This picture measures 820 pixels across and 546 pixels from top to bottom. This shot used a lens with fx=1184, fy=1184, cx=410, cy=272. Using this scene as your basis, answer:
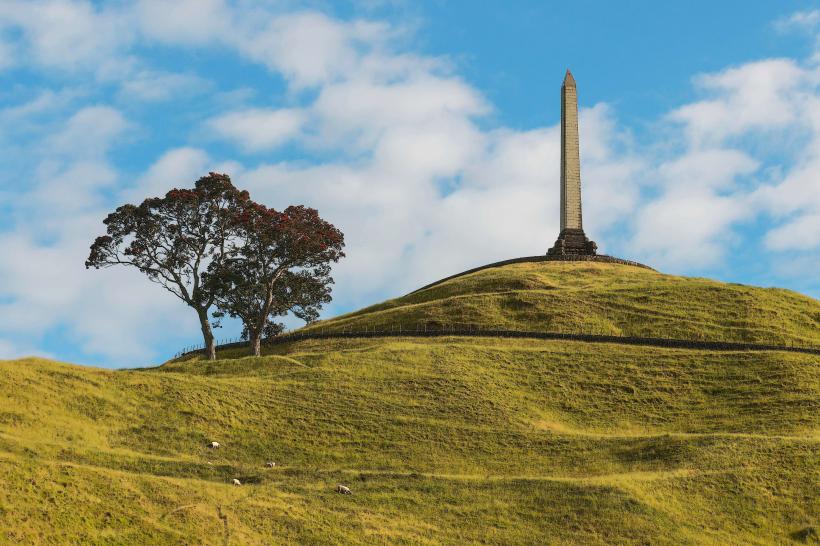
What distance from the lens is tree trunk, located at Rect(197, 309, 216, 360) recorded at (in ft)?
286

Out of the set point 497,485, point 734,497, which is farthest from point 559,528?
point 734,497

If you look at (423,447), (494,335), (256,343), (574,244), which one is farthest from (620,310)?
(423,447)

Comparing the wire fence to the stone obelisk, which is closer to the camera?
the wire fence

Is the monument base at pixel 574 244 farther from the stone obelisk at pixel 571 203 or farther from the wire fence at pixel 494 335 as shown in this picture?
the wire fence at pixel 494 335

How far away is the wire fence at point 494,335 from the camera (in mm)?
83812

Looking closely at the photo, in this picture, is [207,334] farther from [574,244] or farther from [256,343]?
[574,244]

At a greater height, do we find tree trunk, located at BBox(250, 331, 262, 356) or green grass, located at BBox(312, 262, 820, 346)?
green grass, located at BBox(312, 262, 820, 346)

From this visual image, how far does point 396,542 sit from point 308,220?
44.0m

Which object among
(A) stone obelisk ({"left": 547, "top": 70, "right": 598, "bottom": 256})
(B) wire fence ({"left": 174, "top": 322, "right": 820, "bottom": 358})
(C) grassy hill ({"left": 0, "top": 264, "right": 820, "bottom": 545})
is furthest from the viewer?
Result: (A) stone obelisk ({"left": 547, "top": 70, "right": 598, "bottom": 256})

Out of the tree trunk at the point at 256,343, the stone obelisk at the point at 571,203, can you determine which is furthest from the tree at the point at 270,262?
the stone obelisk at the point at 571,203

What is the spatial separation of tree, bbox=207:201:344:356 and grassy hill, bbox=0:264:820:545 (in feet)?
16.9

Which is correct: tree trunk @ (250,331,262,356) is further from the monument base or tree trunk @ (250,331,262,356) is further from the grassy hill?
the monument base

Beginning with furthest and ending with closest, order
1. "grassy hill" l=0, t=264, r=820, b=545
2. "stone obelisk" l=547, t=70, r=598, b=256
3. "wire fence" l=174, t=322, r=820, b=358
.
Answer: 1. "stone obelisk" l=547, t=70, r=598, b=256
2. "wire fence" l=174, t=322, r=820, b=358
3. "grassy hill" l=0, t=264, r=820, b=545

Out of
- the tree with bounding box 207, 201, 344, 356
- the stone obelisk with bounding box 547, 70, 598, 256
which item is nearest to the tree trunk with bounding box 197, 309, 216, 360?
the tree with bounding box 207, 201, 344, 356
